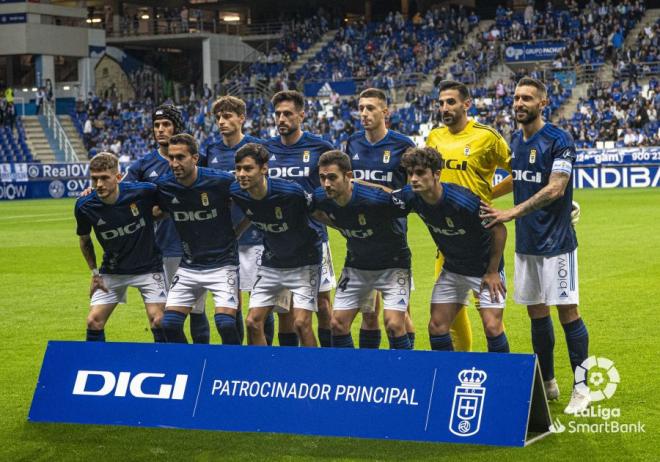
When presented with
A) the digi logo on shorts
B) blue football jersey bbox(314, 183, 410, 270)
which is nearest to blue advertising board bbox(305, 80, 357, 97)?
blue football jersey bbox(314, 183, 410, 270)

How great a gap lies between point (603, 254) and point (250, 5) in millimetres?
44954

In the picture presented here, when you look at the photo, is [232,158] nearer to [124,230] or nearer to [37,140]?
[124,230]

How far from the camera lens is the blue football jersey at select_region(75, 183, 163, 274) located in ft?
26.5

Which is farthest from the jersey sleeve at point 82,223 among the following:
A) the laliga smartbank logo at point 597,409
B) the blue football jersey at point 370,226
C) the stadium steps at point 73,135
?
the stadium steps at point 73,135

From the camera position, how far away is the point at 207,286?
805cm

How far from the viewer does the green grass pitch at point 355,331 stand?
638 centimetres

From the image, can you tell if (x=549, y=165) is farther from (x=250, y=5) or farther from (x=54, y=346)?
(x=250, y=5)

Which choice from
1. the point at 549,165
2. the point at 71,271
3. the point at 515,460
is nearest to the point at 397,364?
the point at 515,460

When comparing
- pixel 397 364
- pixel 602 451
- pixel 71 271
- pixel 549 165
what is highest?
pixel 549 165

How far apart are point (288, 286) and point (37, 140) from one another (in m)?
41.7

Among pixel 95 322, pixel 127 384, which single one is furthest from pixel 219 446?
pixel 95 322

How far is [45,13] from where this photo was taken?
5281 centimetres

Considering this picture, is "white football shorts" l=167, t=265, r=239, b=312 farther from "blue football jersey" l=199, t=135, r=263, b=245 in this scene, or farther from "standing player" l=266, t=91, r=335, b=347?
"blue football jersey" l=199, t=135, r=263, b=245

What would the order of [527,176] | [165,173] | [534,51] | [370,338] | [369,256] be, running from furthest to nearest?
1. [534,51]
2. [165,173]
3. [370,338]
4. [369,256]
5. [527,176]
